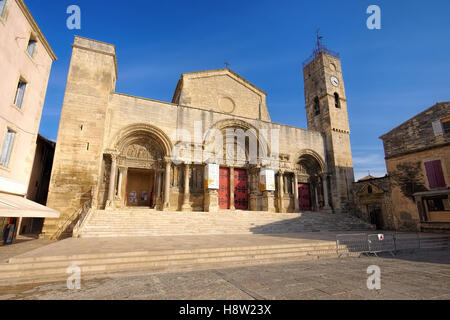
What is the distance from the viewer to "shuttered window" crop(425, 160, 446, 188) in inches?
548

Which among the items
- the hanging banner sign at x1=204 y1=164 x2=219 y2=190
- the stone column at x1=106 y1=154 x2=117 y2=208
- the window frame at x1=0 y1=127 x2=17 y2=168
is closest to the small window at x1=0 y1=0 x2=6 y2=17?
the window frame at x1=0 y1=127 x2=17 y2=168

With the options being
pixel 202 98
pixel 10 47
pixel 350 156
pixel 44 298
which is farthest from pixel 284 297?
pixel 350 156

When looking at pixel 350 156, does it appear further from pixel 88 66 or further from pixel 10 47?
pixel 10 47

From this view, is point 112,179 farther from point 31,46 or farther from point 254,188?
point 254,188

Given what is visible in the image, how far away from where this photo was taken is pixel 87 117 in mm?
12609

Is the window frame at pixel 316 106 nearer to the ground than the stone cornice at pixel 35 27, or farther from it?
farther from it

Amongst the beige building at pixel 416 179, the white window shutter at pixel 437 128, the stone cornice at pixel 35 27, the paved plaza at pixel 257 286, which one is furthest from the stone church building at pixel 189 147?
the paved plaza at pixel 257 286

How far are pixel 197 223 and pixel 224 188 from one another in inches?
210

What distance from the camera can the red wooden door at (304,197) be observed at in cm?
1908

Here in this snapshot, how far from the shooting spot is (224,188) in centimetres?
1638

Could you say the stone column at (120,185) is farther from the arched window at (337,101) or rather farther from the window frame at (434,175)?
the arched window at (337,101)

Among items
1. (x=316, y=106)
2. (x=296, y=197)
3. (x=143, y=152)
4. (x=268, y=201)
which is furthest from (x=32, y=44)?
(x=316, y=106)

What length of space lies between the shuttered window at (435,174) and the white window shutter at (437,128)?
1867 mm

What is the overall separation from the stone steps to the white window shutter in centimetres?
1401
